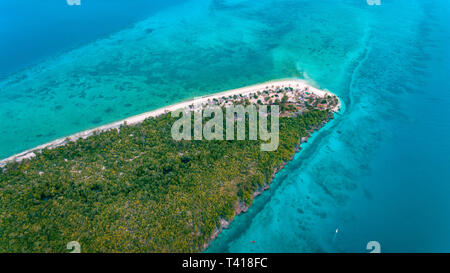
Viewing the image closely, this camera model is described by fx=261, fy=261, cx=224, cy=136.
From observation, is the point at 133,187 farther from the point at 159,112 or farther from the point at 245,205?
the point at 159,112

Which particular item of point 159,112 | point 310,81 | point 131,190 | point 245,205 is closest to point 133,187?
point 131,190

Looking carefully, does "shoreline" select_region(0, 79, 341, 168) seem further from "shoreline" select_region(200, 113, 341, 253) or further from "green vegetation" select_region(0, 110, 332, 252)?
"shoreline" select_region(200, 113, 341, 253)

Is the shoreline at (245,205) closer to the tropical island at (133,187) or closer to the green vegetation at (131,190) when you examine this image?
the tropical island at (133,187)

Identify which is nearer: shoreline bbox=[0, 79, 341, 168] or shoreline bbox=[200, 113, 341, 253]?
shoreline bbox=[200, 113, 341, 253]

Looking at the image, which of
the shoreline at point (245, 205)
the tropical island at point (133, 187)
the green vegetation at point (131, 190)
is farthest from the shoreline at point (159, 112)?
the shoreline at point (245, 205)

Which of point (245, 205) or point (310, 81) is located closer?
point (245, 205)

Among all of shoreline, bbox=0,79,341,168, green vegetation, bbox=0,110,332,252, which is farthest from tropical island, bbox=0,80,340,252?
shoreline, bbox=0,79,341,168

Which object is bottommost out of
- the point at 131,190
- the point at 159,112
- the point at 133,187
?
the point at 131,190
